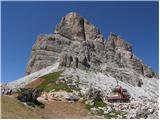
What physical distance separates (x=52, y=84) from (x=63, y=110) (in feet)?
49.4

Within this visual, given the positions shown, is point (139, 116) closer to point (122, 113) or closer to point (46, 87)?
point (122, 113)

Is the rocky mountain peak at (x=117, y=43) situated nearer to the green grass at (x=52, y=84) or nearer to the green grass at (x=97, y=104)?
the green grass at (x=52, y=84)

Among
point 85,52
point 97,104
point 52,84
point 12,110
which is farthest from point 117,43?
point 12,110

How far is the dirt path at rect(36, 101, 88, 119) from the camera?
57.4m

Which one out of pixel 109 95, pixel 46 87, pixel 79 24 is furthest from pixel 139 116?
pixel 79 24

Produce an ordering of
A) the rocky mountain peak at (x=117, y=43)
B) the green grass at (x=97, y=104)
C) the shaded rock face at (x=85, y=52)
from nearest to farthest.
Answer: the green grass at (x=97, y=104) → the shaded rock face at (x=85, y=52) → the rocky mountain peak at (x=117, y=43)

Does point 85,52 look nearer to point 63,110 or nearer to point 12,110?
point 63,110

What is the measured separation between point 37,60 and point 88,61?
18.7m

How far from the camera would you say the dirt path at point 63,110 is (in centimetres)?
5744

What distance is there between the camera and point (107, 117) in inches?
2339

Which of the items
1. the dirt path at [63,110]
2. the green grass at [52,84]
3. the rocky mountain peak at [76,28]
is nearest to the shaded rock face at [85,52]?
the rocky mountain peak at [76,28]

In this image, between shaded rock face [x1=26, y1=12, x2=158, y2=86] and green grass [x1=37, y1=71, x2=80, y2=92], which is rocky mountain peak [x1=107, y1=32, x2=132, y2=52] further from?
green grass [x1=37, y1=71, x2=80, y2=92]

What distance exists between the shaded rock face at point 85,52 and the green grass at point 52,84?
22.3 feet

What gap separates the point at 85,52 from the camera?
98.4m
